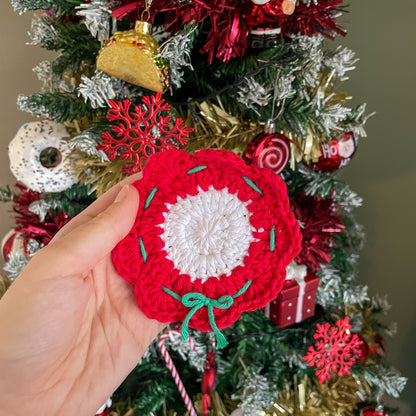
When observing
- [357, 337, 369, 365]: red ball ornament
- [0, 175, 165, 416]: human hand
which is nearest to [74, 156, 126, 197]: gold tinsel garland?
[0, 175, 165, 416]: human hand

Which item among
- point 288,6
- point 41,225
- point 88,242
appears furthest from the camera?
point 41,225

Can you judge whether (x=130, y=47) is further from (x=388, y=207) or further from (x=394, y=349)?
(x=394, y=349)

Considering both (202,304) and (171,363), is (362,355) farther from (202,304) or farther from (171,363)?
(202,304)

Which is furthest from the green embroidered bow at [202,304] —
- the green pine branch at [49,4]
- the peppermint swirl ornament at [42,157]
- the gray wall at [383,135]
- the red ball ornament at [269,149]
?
the gray wall at [383,135]

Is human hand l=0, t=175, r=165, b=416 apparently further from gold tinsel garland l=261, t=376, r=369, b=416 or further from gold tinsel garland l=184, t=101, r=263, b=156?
gold tinsel garland l=261, t=376, r=369, b=416

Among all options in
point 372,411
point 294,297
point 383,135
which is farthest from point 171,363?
point 383,135

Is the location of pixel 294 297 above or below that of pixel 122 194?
below

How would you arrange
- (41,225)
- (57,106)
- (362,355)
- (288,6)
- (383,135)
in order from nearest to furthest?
1. (288,6)
2. (57,106)
3. (41,225)
4. (362,355)
5. (383,135)
